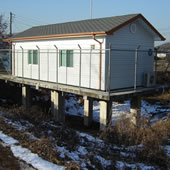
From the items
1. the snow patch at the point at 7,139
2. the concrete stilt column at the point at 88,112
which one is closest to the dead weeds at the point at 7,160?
the snow patch at the point at 7,139

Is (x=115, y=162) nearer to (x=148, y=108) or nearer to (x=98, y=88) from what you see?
(x=98, y=88)

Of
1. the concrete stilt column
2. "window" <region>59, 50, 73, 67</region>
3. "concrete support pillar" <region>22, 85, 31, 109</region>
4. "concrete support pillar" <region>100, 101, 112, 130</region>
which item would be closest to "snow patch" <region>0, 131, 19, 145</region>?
"concrete support pillar" <region>100, 101, 112, 130</region>

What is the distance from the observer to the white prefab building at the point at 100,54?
357 inches

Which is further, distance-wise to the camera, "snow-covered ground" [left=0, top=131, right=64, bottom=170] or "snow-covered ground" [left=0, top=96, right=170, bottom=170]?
"snow-covered ground" [left=0, top=96, right=170, bottom=170]

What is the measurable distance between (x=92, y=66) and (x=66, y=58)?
1.80 meters

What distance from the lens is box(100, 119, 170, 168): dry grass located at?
5.68m

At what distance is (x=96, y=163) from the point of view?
484cm

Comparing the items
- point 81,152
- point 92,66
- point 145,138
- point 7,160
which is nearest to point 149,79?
point 92,66

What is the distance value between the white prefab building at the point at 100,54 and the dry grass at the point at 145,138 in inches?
68.3

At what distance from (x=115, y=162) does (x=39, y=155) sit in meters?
1.70

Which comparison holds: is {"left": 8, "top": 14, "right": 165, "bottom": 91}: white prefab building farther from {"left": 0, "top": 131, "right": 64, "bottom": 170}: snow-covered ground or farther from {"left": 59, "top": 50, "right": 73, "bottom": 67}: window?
{"left": 0, "top": 131, "right": 64, "bottom": 170}: snow-covered ground

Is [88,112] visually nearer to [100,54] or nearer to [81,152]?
[100,54]

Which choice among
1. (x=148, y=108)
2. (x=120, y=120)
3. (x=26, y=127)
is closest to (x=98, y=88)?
(x=120, y=120)

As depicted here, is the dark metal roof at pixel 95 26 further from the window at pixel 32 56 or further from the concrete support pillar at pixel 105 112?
the concrete support pillar at pixel 105 112
